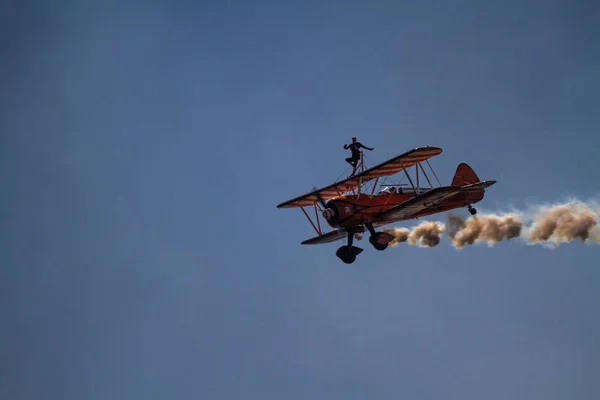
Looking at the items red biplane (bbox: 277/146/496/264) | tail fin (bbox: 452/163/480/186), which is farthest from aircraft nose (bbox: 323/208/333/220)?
tail fin (bbox: 452/163/480/186)

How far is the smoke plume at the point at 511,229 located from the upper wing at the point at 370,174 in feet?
10.0

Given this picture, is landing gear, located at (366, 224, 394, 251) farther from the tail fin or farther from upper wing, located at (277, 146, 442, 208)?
the tail fin

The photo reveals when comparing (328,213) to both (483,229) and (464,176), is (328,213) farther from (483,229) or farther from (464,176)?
(483,229)

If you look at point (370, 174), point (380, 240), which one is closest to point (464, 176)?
point (370, 174)

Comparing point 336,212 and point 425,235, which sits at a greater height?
point 425,235

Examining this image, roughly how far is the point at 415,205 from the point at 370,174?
229 cm

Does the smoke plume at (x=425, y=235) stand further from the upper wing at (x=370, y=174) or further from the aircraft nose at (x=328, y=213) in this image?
the aircraft nose at (x=328, y=213)

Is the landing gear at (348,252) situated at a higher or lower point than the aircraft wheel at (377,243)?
lower

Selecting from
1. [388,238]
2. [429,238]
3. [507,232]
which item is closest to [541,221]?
[507,232]

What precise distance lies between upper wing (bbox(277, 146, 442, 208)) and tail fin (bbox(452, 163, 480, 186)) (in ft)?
12.5

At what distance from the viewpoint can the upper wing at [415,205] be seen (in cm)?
2973

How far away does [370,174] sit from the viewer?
32.3 meters

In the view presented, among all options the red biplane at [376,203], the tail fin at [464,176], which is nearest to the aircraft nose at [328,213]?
the red biplane at [376,203]

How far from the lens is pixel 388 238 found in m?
32.0
